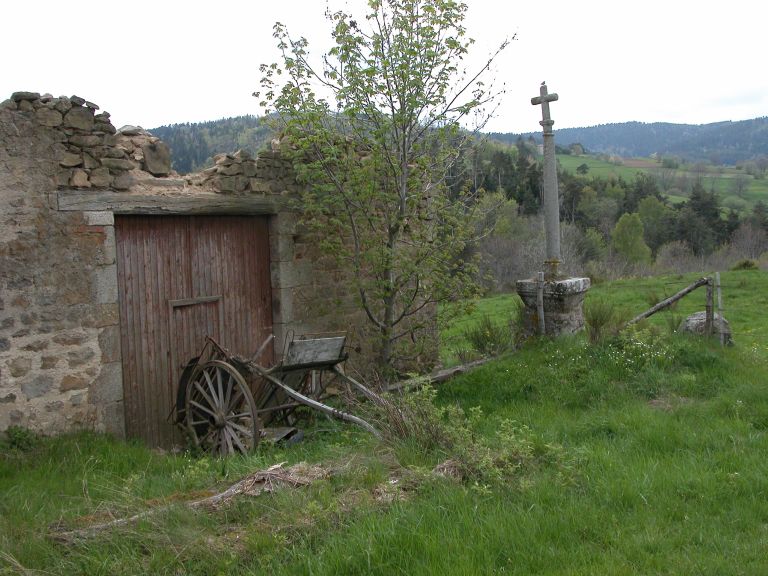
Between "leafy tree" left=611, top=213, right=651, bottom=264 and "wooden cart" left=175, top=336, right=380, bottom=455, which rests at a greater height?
"leafy tree" left=611, top=213, right=651, bottom=264

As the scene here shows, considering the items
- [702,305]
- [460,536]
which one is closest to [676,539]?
[460,536]

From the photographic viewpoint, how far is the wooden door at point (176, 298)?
6469mm

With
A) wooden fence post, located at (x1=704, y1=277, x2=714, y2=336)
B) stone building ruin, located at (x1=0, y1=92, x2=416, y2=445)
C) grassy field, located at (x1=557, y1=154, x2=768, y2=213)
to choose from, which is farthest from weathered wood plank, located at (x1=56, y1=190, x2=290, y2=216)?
grassy field, located at (x1=557, y1=154, x2=768, y2=213)

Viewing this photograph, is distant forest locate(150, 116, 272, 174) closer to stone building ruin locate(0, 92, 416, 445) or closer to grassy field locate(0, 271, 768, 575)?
stone building ruin locate(0, 92, 416, 445)

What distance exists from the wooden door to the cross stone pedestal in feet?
11.0

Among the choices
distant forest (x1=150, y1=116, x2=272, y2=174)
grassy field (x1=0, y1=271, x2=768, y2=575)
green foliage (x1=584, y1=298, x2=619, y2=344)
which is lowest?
grassy field (x1=0, y1=271, x2=768, y2=575)

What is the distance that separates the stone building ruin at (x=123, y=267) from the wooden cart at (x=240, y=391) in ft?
1.31

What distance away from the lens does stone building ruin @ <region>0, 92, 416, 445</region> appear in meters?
5.65

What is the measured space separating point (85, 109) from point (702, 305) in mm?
12803

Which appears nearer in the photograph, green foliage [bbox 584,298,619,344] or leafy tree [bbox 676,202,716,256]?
green foliage [bbox 584,298,619,344]

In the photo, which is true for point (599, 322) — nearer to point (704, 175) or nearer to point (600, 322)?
point (600, 322)

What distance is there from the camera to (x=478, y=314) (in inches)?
619

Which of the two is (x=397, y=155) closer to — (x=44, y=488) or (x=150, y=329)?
(x=150, y=329)

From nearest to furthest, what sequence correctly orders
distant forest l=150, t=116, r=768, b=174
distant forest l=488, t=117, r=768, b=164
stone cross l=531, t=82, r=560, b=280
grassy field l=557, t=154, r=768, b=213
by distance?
1. stone cross l=531, t=82, r=560, b=280
2. grassy field l=557, t=154, r=768, b=213
3. distant forest l=150, t=116, r=768, b=174
4. distant forest l=488, t=117, r=768, b=164
